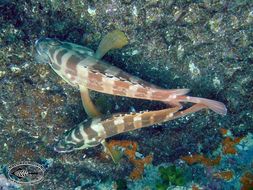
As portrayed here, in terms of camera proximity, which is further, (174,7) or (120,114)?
(120,114)

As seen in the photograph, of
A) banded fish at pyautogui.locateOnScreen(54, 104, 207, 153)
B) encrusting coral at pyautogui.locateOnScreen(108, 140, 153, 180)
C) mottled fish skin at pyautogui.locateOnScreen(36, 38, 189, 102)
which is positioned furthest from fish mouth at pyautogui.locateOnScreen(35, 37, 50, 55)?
encrusting coral at pyautogui.locateOnScreen(108, 140, 153, 180)

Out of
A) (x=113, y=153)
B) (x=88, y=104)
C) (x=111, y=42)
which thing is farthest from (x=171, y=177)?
(x=111, y=42)

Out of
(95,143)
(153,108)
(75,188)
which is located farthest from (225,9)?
(75,188)

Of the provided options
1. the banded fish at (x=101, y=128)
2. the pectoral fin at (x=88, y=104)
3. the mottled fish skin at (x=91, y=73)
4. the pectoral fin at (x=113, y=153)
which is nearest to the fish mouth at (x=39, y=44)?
the mottled fish skin at (x=91, y=73)

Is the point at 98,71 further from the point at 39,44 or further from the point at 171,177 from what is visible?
the point at 171,177

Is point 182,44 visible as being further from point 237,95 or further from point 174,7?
point 237,95

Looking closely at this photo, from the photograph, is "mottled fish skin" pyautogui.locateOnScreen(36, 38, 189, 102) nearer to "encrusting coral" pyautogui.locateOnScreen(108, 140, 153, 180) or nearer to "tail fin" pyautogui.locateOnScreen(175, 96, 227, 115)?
"tail fin" pyautogui.locateOnScreen(175, 96, 227, 115)

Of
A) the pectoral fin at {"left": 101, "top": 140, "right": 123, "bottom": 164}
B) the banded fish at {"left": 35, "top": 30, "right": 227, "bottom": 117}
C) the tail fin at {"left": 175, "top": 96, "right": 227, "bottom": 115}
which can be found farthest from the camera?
the pectoral fin at {"left": 101, "top": 140, "right": 123, "bottom": 164}
